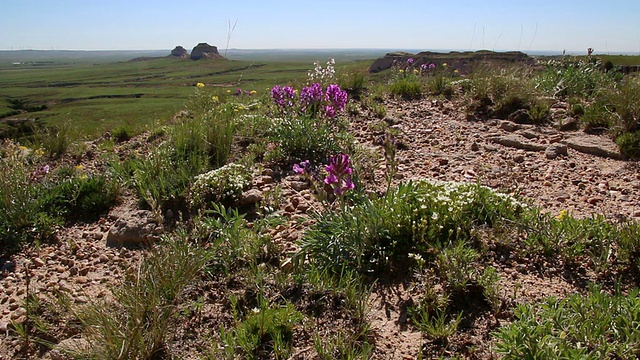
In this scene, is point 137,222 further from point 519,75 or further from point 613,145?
point 519,75

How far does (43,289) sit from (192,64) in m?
143

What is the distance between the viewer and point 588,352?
2.08 metres

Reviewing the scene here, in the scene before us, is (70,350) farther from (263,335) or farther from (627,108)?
(627,108)

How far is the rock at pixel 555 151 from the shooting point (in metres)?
5.12

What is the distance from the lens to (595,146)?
5180mm

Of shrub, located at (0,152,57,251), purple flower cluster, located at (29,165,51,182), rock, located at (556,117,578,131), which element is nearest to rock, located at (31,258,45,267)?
shrub, located at (0,152,57,251)

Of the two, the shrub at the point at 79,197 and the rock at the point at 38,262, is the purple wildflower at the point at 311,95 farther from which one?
the rock at the point at 38,262

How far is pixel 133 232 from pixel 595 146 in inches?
209

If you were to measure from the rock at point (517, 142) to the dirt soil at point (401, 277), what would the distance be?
0.07m

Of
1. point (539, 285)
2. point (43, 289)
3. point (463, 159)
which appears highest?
point (463, 159)

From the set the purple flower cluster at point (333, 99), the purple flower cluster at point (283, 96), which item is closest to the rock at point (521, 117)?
the purple flower cluster at point (333, 99)

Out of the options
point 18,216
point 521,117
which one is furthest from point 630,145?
point 18,216

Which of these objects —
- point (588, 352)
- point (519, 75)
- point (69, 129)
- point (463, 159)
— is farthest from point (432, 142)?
point (69, 129)

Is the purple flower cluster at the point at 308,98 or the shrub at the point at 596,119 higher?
the purple flower cluster at the point at 308,98
